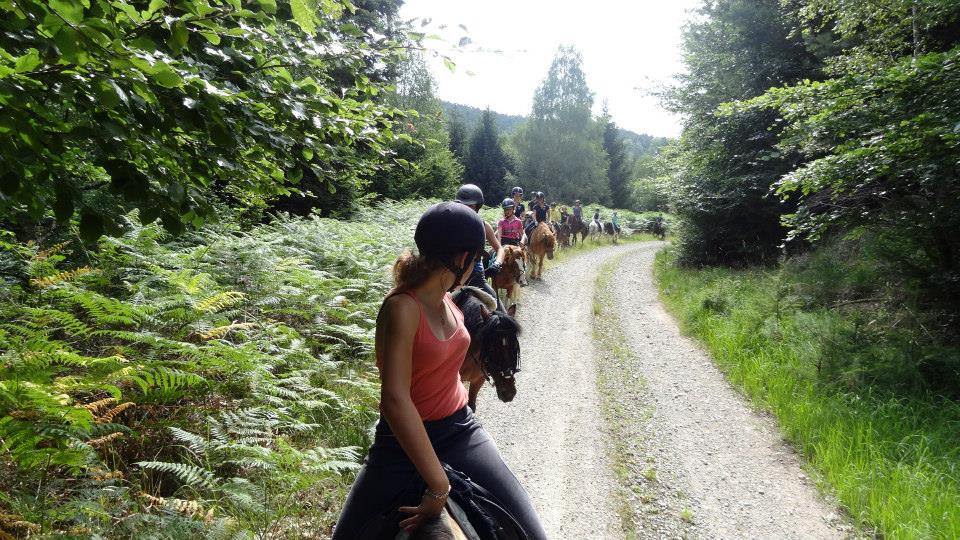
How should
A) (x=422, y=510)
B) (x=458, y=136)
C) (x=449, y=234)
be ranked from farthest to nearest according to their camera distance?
(x=458, y=136) → (x=449, y=234) → (x=422, y=510)

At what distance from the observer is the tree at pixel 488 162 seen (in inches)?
1791

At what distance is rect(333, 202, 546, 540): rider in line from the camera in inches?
67.2

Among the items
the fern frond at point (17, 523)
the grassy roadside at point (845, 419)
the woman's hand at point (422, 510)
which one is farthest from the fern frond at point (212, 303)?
the grassy roadside at point (845, 419)

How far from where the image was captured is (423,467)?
1680 mm

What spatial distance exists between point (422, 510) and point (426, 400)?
469mm

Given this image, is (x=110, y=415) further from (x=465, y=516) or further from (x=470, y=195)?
(x=470, y=195)

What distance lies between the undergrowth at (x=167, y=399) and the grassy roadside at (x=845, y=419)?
14.3 feet

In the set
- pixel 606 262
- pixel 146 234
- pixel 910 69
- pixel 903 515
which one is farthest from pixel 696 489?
pixel 606 262

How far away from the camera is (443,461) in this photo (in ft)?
6.73

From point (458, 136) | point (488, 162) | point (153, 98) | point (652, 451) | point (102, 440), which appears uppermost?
point (458, 136)

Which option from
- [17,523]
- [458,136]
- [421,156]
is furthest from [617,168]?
[17,523]

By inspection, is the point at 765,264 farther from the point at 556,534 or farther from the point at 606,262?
the point at 556,534

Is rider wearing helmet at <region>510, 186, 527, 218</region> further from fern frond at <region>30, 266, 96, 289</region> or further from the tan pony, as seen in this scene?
fern frond at <region>30, 266, 96, 289</region>

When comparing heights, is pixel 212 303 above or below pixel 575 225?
below
